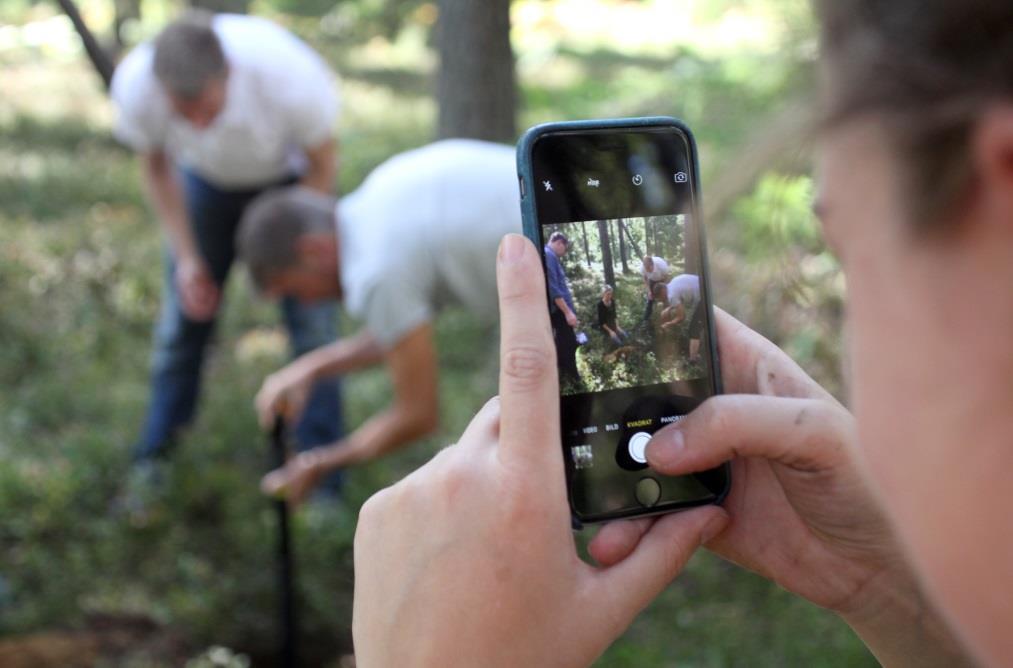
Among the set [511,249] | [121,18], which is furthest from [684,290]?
[121,18]

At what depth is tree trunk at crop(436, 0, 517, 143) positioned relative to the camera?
2.25 m

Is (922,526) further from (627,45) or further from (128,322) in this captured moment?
(627,45)

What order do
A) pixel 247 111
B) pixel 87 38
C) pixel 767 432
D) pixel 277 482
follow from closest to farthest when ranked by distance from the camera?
pixel 767 432, pixel 87 38, pixel 277 482, pixel 247 111

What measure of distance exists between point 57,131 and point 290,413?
19.7ft

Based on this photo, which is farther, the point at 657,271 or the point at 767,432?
the point at 657,271

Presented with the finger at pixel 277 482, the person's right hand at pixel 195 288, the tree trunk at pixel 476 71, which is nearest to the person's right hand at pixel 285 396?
the finger at pixel 277 482

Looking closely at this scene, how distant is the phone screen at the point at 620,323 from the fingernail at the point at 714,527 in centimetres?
3

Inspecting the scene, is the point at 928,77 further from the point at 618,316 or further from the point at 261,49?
the point at 261,49

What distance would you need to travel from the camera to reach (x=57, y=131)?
27.5 feet

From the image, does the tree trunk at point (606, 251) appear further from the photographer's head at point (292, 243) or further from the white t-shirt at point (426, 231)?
the photographer's head at point (292, 243)

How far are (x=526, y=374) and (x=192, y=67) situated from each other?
2796 millimetres

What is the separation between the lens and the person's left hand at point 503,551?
0.91m

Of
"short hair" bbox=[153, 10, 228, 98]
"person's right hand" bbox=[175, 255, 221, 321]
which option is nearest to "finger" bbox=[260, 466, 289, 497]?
"person's right hand" bbox=[175, 255, 221, 321]

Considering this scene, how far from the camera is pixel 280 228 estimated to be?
3201mm
